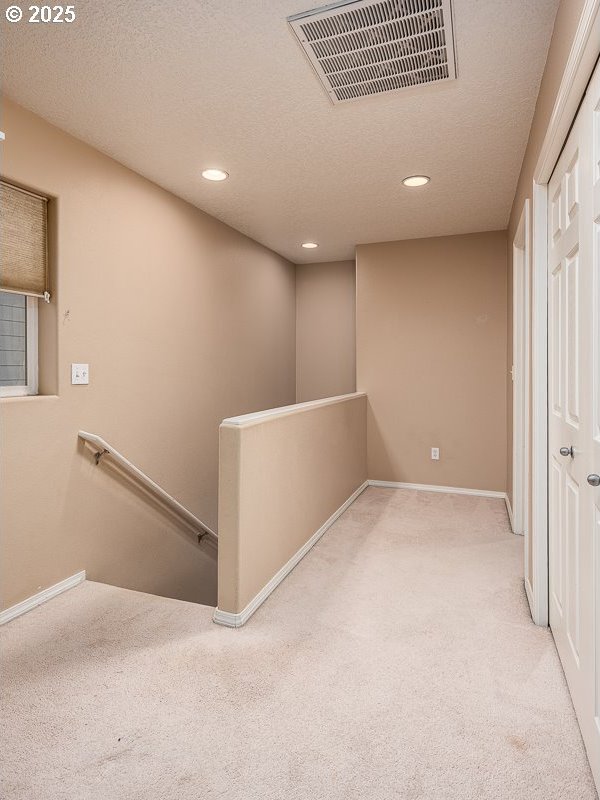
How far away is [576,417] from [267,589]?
1679mm

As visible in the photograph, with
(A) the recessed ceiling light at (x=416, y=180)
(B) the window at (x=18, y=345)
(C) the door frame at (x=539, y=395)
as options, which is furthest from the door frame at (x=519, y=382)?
(B) the window at (x=18, y=345)

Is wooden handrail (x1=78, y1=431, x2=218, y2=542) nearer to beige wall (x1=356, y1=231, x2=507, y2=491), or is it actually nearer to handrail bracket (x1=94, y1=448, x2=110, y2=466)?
handrail bracket (x1=94, y1=448, x2=110, y2=466)

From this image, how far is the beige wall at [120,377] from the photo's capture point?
7.77ft

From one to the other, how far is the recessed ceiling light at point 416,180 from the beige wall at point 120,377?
1613mm

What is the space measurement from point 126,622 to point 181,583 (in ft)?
4.46

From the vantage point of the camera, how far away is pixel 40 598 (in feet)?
7.86

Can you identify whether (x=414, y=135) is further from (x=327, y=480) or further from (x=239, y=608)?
(x=239, y=608)

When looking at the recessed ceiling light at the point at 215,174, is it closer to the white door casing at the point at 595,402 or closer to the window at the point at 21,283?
the window at the point at 21,283

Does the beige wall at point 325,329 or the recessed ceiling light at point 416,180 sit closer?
the recessed ceiling light at point 416,180

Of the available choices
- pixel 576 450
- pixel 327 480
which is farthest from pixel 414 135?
pixel 327 480

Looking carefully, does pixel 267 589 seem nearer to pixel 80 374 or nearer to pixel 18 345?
pixel 80 374

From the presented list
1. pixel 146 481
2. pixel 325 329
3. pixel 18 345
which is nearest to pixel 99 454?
pixel 146 481

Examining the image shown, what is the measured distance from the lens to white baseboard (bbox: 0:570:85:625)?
2.23m

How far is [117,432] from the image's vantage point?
9.65ft
